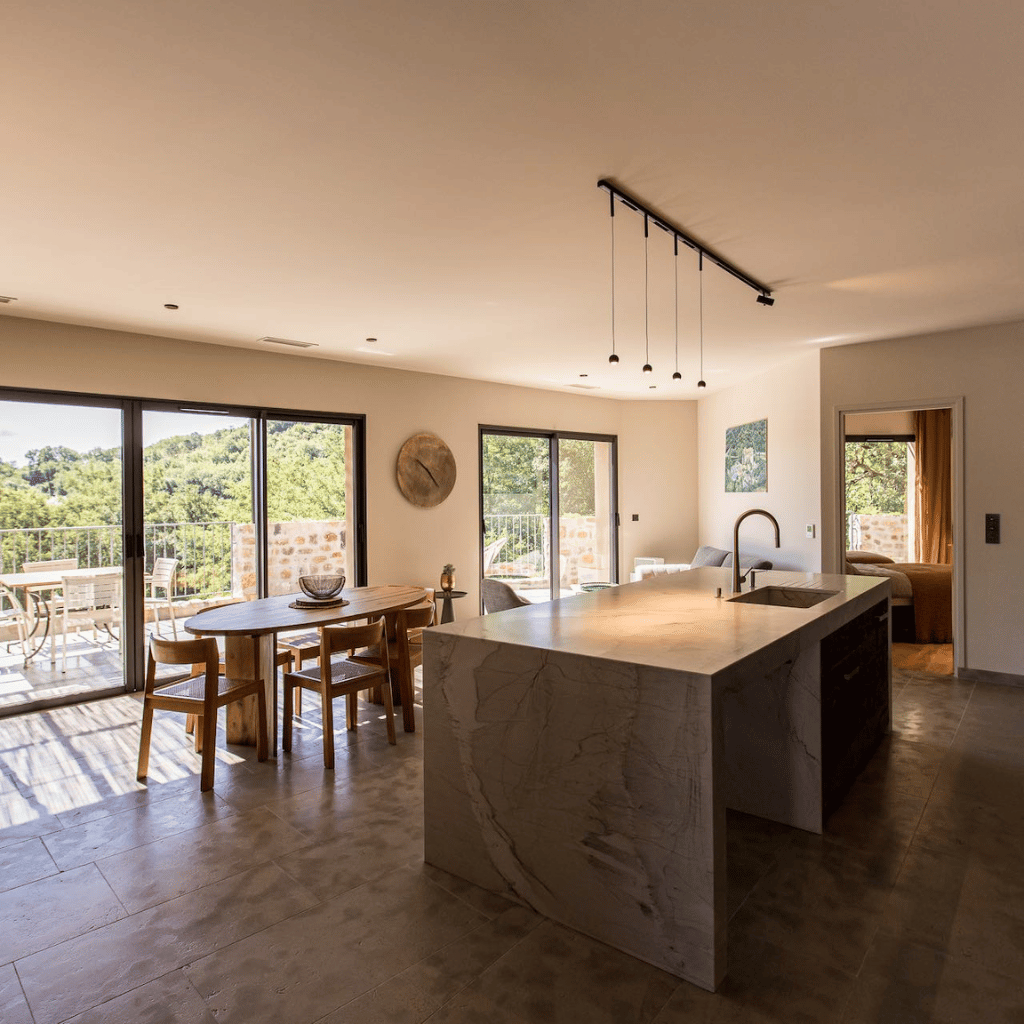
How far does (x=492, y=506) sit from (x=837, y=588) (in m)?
4.28

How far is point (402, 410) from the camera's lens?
20.7 ft

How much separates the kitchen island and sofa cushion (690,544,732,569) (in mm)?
4216

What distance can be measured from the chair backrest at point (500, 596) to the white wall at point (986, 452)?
131 inches

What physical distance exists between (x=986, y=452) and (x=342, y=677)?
184 inches

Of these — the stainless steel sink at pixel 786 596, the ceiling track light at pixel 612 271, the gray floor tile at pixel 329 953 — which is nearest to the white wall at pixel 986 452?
the ceiling track light at pixel 612 271

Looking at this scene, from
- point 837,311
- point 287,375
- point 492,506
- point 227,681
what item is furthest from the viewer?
point 492,506

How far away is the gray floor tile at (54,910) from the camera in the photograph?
6.79ft

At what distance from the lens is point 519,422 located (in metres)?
7.33

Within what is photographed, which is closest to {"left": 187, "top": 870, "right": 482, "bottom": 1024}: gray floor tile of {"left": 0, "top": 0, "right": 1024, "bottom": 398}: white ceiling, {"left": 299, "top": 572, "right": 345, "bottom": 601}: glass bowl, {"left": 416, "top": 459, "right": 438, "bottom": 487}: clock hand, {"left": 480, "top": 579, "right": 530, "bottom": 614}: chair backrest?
{"left": 299, "top": 572, "right": 345, "bottom": 601}: glass bowl

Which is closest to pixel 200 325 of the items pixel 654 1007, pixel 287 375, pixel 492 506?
pixel 287 375

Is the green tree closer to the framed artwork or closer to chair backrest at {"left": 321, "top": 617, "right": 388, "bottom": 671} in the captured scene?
the framed artwork

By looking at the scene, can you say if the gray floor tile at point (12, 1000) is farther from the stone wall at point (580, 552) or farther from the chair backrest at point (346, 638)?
the stone wall at point (580, 552)

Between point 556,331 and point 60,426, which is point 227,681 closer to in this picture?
point 60,426

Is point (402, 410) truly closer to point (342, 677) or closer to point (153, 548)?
point (153, 548)
